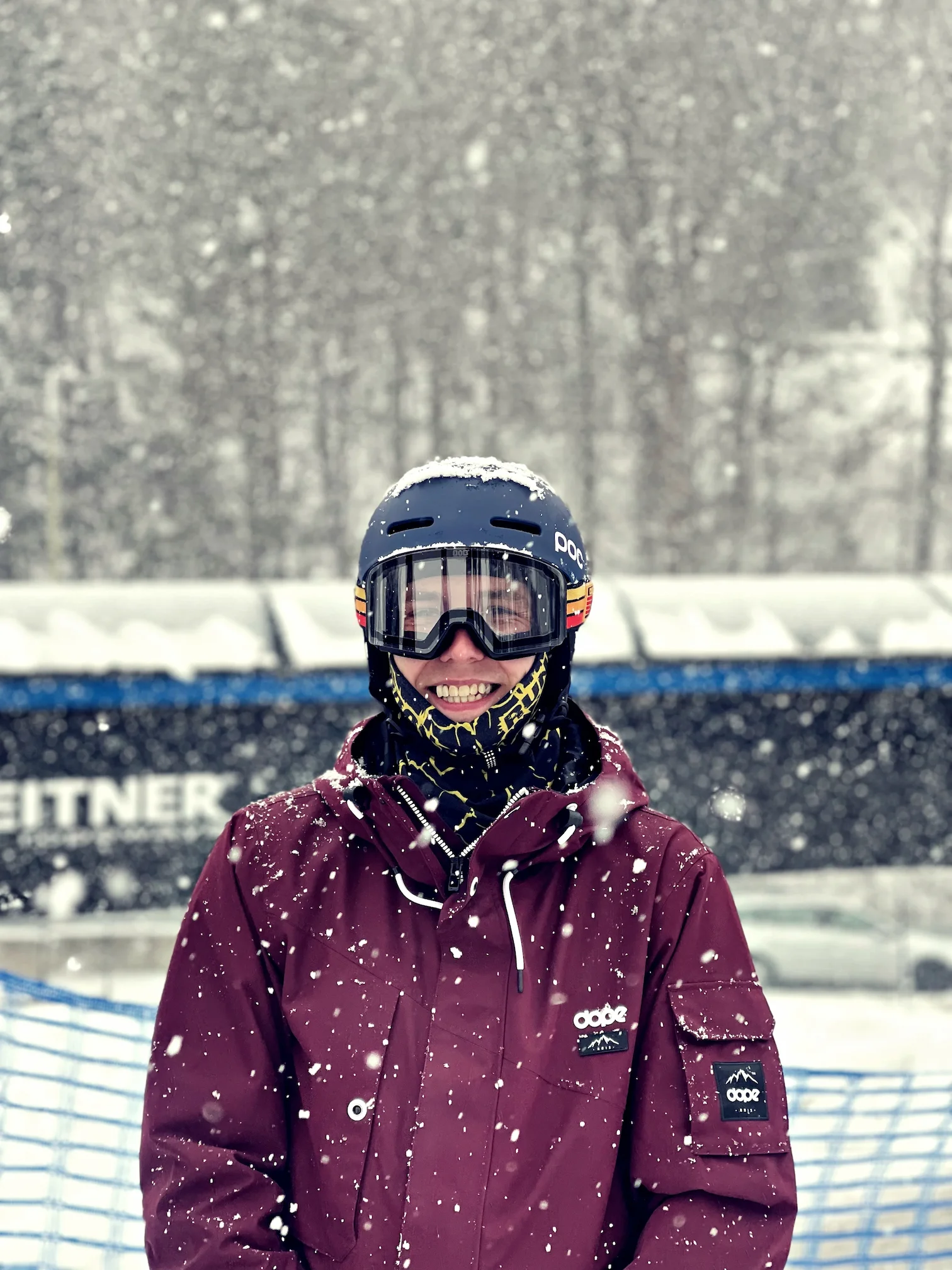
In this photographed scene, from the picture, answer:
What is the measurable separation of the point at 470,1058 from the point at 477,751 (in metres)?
Result: 0.45

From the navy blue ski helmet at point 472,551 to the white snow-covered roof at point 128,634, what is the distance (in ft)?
22.6

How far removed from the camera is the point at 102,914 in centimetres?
878

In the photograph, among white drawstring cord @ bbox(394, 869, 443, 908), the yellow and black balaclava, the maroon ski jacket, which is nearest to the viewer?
the maroon ski jacket

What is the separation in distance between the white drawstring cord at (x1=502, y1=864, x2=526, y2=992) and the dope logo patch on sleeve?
0.29m

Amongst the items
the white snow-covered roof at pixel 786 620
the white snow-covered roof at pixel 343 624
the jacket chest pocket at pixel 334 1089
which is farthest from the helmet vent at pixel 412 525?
the white snow-covered roof at pixel 786 620

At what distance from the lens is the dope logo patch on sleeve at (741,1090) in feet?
5.62

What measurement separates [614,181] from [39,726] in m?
17.8

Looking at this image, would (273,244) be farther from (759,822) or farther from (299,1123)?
(299,1123)

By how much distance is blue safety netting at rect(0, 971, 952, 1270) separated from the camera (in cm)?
381

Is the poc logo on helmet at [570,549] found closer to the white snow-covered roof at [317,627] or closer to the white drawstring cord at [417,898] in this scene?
the white drawstring cord at [417,898]

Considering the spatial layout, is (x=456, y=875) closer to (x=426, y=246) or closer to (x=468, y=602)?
(x=468, y=602)

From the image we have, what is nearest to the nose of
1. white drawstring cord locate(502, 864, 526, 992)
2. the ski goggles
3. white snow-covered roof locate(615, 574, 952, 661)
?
the ski goggles

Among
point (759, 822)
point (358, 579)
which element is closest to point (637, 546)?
point (759, 822)

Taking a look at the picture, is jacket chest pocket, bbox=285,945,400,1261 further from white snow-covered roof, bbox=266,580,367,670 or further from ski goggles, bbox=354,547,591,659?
white snow-covered roof, bbox=266,580,367,670
